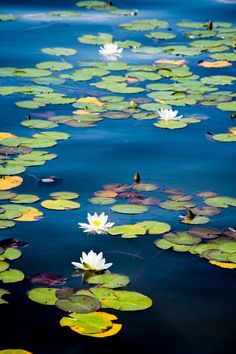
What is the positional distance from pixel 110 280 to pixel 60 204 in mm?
738

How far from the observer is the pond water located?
2.48 metres

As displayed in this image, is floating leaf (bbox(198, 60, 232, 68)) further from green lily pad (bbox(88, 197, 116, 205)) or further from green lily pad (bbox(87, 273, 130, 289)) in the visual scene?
green lily pad (bbox(87, 273, 130, 289))

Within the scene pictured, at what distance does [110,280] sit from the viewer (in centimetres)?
279

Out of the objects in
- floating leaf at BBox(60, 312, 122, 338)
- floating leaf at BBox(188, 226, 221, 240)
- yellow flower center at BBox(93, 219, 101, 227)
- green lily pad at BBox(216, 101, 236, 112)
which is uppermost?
green lily pad at BBox(216, 101, 236, 112)

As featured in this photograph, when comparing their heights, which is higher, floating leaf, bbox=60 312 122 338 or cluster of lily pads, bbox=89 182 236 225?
cluster of lily pads, bbox=89 182 236 225

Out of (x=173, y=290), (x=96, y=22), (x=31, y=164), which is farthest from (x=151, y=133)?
(x=96, y=22)

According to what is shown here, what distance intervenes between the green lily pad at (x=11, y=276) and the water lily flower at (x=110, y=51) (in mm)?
3255

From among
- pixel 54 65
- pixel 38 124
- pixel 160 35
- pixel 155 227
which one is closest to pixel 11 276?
pixel 155 227

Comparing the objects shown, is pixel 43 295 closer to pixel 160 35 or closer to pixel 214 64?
pixel 214 64

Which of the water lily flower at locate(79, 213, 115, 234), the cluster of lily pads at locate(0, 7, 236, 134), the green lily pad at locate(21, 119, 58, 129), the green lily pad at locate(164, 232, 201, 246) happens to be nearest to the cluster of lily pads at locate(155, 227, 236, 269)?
the green lily pad at locate(164, 232, 201, 246)

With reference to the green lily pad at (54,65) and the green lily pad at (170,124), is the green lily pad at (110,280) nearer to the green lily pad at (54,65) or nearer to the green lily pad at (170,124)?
the green lily pad at (170,124)

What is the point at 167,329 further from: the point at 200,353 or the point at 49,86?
the point at 49,86

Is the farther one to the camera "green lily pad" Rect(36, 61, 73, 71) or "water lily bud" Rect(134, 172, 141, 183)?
"green lily pad" Rect(36, 61, 73, 71)

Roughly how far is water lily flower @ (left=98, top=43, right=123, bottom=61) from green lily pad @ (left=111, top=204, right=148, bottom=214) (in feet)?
8.63
